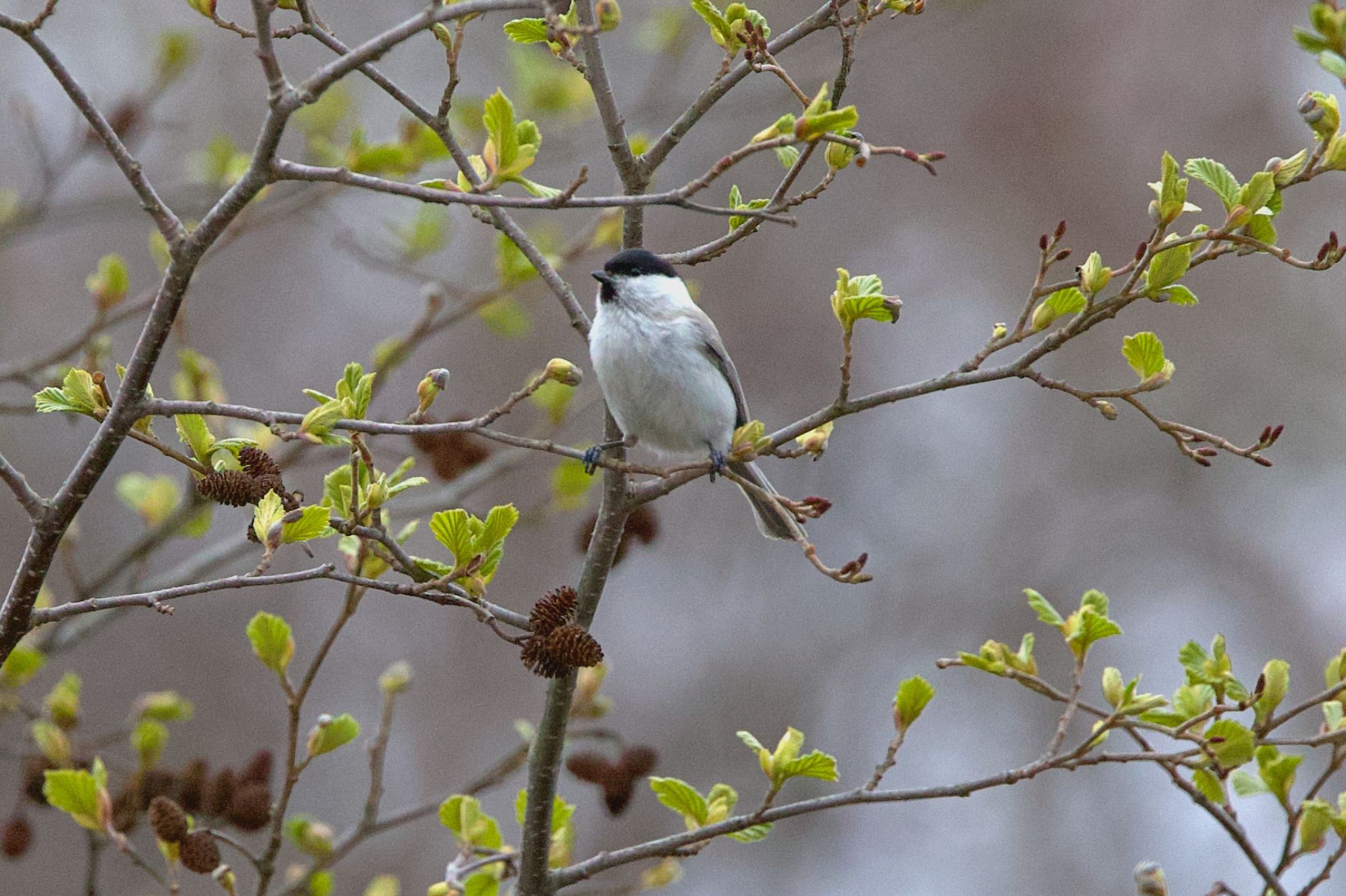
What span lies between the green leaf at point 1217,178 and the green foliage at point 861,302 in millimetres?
484

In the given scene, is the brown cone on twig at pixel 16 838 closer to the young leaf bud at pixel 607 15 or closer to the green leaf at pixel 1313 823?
the green leaf at pixel 1313 823

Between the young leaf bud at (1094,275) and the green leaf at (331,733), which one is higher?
the young leaf bud at (1094,275)

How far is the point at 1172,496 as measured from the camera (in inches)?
287

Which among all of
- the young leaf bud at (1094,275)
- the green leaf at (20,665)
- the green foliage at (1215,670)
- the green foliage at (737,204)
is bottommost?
the green foliage at (1215,670)

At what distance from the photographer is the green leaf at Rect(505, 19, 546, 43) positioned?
6.35 feet

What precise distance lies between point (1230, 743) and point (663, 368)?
1811 mm

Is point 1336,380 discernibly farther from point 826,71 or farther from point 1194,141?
point 826,71

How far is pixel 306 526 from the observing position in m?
1.65

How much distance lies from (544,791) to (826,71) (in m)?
3.35

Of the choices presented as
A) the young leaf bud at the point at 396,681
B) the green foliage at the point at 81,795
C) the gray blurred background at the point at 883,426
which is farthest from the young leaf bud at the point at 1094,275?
the gray blurred background at the point at 883,426

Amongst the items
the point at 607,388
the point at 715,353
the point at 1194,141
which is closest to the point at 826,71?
the point at 715,353

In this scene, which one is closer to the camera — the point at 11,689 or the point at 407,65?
the point at 11,689

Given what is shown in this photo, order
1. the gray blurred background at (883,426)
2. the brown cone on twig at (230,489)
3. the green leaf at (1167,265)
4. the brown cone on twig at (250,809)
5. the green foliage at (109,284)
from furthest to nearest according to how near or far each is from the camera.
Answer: the gray blurred background at (883,426)
the green foliage at (109,284)
the brown cone on twig at (250,809)
the green leaf at (1167,265)
the brown cone on twig at (230,489)

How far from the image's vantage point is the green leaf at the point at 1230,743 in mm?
1809
